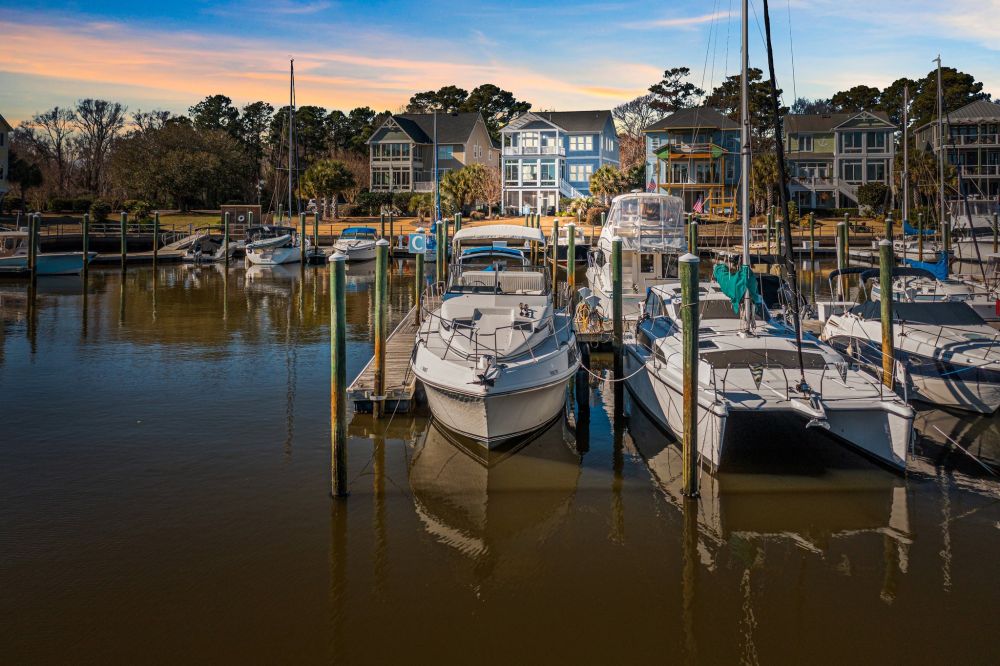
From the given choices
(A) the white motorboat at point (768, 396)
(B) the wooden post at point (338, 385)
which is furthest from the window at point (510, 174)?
(B) the wooden post at point (338, 385)

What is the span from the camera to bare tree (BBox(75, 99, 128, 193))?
8769cm

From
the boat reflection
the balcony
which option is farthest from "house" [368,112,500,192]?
the boat reflection

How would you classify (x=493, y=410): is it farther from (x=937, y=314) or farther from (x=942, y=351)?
(x=937, y=314)

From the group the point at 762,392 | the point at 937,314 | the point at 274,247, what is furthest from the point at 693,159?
the point at 762,392

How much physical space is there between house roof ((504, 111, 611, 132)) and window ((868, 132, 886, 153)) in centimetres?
2221

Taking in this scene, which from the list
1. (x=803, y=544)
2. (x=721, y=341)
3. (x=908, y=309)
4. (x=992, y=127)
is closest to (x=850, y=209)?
(x=992, y=127)

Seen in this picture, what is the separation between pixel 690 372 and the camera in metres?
11.3

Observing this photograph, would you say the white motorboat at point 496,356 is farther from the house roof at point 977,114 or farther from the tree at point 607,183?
the house roof at point 977,114

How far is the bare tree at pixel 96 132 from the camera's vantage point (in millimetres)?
87688

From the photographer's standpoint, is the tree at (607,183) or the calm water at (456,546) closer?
the calm water at (456,546)

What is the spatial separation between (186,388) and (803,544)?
43.3ft

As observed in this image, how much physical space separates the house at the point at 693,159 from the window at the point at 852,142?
32.4ft

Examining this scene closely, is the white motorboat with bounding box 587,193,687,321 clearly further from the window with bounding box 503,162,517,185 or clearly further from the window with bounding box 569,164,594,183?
the window with bounding box 569,164,594,183

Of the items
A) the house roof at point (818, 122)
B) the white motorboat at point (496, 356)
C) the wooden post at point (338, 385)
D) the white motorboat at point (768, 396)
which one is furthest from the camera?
the house roof at point (818, 122)
